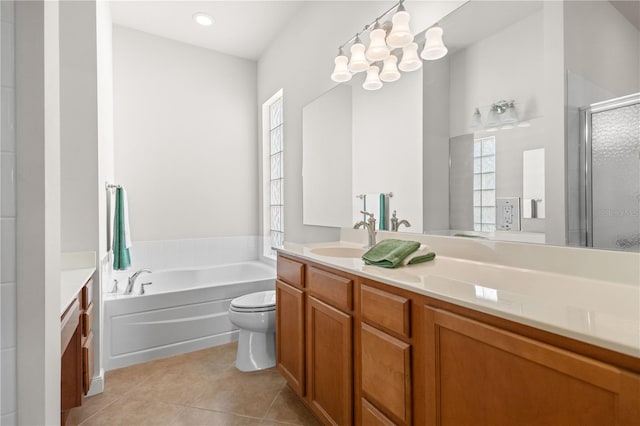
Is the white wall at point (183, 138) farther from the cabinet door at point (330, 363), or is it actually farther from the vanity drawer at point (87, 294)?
the cabinet door at point (330, 363)

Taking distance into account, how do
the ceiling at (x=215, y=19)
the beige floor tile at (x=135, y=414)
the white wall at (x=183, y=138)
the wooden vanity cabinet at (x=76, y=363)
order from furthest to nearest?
the white wall at (x=183, y=138) < the ceiling at (x=215, y=19) < the beige floor tile at (x=135, y=414) < the wooden vanity cabinet at (x=76, y=363)

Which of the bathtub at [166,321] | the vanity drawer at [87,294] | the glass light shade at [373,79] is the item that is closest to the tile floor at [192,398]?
the bathtub at [166,321]

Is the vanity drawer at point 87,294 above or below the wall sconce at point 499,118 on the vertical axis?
below

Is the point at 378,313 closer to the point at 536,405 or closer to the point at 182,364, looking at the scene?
the point at 536,405

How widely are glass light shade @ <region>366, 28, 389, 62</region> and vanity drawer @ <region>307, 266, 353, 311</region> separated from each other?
1.24 meters

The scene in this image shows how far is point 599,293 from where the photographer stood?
0.94 metres

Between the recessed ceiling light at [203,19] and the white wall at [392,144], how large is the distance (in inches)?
70.2

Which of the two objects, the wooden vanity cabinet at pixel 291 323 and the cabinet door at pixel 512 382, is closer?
the cabinet door at pixel 512 382

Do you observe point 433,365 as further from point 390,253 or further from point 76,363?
point 76,363

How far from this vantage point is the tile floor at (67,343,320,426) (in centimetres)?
179

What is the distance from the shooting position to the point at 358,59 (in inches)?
76.8

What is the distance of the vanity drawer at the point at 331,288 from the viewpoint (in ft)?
4.52

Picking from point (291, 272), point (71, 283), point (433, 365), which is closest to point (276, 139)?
point (291, 272)

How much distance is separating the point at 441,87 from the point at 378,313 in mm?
1139
